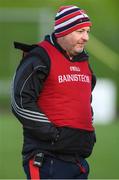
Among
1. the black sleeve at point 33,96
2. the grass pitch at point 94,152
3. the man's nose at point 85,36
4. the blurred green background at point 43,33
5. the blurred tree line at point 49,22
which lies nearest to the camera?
the black sleeve at point 33,96

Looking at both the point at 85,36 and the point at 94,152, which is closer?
the point at 85,36

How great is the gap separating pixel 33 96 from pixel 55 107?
17cm

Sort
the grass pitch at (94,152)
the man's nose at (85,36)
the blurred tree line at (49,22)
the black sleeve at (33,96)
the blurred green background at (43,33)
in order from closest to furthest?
the black sleeve at (33,96) → the man's nose at (85,36) → the grass pitch at (94,152) → the blurred green background at (43,33) → the blurred tree line at (49,22)

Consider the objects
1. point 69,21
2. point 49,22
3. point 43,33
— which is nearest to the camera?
point 69,21

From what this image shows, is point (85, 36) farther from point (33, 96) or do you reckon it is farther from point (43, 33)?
point (43, 33)

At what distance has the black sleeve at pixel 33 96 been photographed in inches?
224

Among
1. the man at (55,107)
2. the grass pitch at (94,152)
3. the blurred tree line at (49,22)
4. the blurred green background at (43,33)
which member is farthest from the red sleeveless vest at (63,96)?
the blurred tree line at (49,22)

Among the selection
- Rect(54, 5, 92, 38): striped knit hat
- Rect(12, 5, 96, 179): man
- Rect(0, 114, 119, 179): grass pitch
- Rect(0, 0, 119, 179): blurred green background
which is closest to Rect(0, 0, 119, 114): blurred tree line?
Rect(0, 0, 119, 179): blurred green background

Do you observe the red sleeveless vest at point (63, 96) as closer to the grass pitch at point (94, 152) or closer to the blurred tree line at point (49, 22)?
the grass pitch at point (94, 152)

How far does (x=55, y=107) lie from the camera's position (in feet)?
18.9

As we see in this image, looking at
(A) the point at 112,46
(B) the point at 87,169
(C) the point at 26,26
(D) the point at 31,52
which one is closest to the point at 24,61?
(D) the point at 31,52

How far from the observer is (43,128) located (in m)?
5.69

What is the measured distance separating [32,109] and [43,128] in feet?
0.48

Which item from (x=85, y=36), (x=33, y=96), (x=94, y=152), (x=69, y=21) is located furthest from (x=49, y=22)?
(x=33, y=96)
